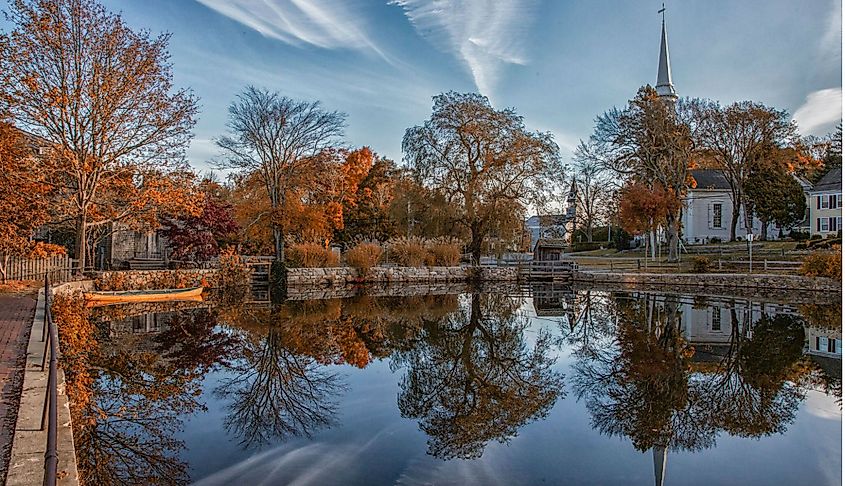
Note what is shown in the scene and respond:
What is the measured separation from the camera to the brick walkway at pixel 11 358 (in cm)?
451

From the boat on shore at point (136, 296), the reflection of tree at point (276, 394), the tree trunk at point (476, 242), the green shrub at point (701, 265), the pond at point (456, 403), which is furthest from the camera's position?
the tree trunk at point (476, 242)

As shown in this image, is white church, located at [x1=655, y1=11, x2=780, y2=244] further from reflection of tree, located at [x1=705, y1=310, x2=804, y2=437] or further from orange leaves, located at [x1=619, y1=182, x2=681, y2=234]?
reflection of tree, located at [x1=705, y1=310, x2=804, y2=437]

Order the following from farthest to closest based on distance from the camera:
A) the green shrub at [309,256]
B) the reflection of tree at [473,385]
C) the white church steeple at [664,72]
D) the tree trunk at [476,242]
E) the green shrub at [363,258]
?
1. the white church steeple at [664,72]
2. the tree trunk at [476,242]
3. the green shrub at [363,258]
4. the green shrub at [309,256]
5. the reflection of tree at [473,385]

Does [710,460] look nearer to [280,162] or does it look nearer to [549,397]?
[549,397]

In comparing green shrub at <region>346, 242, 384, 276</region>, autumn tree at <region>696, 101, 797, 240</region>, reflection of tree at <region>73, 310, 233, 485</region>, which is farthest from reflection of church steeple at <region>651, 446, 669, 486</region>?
autumn tree at <region>696, 101, 797, 240</region>

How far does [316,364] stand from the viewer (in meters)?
9.27

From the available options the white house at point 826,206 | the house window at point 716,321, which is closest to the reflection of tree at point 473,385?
the house window at point 716,321

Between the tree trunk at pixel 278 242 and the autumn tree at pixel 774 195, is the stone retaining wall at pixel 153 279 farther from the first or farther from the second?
the autumn tree at pixel 774 195

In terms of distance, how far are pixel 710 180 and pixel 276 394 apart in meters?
46.9

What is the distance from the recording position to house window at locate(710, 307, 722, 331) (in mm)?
13000

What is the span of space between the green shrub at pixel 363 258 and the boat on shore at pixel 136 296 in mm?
8837

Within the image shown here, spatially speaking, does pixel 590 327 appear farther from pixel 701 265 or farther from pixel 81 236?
pixel 701 265

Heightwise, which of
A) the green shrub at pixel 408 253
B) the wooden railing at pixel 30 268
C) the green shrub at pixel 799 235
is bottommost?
the wooden railing at pixel 30 268

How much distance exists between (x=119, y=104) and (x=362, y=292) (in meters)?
10.8
